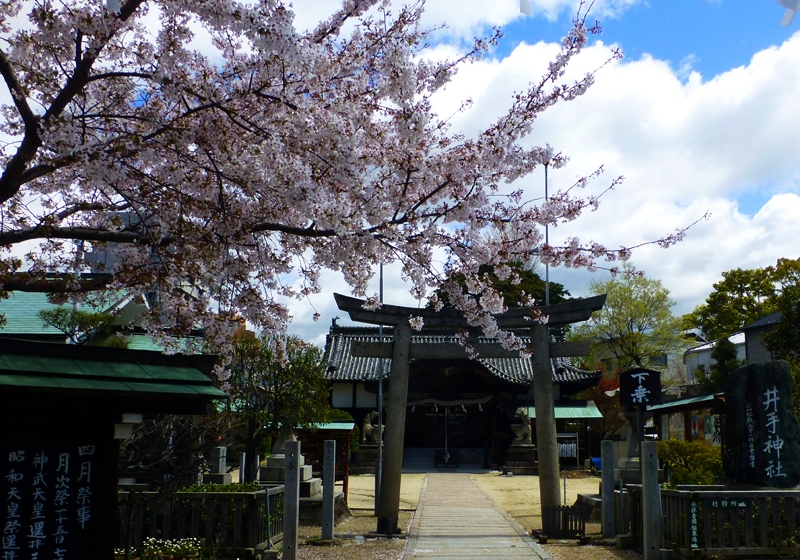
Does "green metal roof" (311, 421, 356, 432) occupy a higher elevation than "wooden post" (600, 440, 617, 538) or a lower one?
higher

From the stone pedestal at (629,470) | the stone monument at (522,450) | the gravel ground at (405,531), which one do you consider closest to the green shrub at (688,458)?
the stone pedestal at (629,470)

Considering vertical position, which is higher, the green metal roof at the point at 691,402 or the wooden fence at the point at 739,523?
the green metal roof at the point at 691,402

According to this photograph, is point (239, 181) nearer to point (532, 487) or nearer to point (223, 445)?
point (223, 445)

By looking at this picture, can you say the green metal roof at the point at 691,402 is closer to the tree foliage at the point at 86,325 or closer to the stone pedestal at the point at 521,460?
the stone pedestal at the point at 521,460

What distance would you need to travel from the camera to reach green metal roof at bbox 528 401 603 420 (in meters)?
31.7

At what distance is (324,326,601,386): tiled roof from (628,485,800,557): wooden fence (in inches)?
903

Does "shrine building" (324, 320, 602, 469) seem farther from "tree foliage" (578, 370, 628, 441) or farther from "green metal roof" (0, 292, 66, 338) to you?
"green metal roof" (0, 292, 66, 338)

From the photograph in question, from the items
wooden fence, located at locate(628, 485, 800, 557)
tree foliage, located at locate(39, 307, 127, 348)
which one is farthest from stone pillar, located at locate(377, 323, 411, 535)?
tree foliage, located at locate(39, 307, 127, 348)

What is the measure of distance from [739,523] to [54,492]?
7587 mm

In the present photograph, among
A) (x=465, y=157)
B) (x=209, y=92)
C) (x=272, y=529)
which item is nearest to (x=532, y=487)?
(x=272, y=529)

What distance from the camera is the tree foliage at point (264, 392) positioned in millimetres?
14469

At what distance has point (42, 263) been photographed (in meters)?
6.78

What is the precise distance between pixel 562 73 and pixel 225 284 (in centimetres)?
387

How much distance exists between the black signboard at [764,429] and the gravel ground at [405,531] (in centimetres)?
200
